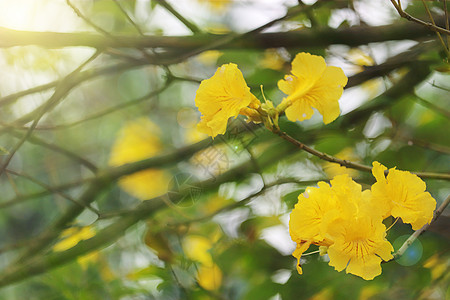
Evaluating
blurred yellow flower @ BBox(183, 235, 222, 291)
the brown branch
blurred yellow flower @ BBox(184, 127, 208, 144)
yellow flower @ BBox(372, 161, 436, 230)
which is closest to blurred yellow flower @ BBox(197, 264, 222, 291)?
blurred yellow flower @ BBox(183, 235, 222, 291)

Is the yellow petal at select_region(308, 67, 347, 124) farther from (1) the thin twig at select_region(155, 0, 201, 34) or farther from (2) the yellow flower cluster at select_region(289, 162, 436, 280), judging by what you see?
(1) the thin twig at select_region(155, 0, 201, 34)

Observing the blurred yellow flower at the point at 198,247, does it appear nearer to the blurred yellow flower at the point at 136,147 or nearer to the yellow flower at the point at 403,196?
the blurred yellow flower at the point at 136,147

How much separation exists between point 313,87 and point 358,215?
0.67 feet

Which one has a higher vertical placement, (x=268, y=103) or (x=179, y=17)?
(x=179, y=17)

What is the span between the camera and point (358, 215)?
58cm

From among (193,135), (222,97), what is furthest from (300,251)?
(193,135)

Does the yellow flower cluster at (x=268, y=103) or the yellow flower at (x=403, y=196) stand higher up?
the yellow flower cluster at (x=268, y=103)

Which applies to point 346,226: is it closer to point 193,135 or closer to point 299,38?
point 299,38

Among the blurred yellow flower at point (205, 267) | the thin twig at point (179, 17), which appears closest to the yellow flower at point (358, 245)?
the blurred yellow flower at point (205, 267)

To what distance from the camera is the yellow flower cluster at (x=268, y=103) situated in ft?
2.13

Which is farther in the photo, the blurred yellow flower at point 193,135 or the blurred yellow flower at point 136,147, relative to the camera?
the blurred yellow flower at point 136,147

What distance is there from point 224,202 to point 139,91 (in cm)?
141

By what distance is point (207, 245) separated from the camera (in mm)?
1370

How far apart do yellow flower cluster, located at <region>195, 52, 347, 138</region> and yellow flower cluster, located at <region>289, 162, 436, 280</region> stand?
130mm
